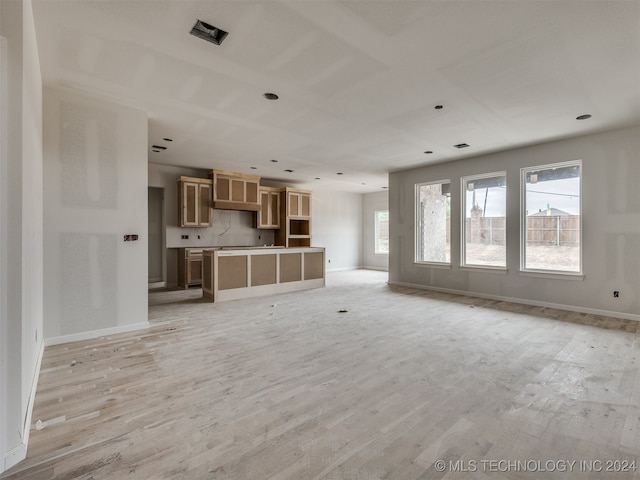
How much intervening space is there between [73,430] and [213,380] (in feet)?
2.98

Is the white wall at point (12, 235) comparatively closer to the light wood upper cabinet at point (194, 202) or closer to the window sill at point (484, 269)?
the light wood upper cabinet at point (194, 202)

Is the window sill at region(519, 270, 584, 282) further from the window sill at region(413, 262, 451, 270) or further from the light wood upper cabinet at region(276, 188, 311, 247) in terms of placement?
the light wood upper cabinet at region(276, 188, 311, 247)

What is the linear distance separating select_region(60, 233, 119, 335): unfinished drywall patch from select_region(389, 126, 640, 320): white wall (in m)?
6.10

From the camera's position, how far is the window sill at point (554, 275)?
489cm

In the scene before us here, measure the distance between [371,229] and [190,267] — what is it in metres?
6.47

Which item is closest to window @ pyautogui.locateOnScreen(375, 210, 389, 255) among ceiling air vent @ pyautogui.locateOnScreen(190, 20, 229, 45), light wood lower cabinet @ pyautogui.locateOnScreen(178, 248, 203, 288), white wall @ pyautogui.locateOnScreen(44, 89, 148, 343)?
light wood lower cabinet @ pyautogui.locateOnScreen(178, 248, 203, 288)

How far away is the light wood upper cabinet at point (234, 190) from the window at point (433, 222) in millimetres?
Result: 4070

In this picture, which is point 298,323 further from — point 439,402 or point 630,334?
point 630,334

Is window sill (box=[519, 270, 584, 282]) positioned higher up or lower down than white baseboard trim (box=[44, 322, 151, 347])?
higher up

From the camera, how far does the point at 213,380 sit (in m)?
2.55

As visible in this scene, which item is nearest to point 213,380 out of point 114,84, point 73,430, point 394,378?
point 73,430

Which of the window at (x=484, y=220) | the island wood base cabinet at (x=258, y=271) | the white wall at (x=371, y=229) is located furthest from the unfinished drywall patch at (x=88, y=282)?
the white wall at (x=371, y=229)

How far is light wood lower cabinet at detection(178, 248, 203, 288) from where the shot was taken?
6.89m

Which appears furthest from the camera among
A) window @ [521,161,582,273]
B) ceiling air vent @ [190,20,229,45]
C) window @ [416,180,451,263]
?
window @ [416,180,451,263]
